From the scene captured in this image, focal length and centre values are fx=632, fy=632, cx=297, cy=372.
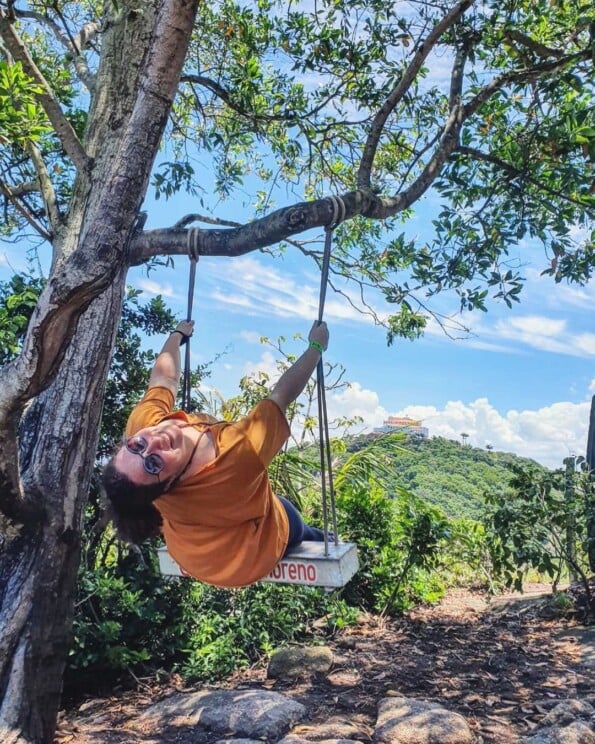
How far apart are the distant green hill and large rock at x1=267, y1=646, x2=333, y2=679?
4817 millimetres

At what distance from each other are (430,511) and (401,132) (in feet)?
11.8

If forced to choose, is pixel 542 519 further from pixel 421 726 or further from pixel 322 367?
pixel 322 367

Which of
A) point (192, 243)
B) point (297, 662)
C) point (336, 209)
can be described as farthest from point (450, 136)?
point (297, 662)

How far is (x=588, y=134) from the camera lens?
12.2ft

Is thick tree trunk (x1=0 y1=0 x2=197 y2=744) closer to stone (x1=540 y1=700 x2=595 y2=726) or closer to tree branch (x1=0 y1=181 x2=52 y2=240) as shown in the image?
tree branch (x1=0 y1=181 x2=52 y2=240)

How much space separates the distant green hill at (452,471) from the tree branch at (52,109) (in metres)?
6.80

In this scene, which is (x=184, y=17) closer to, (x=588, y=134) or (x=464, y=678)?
(x=588, y=134)

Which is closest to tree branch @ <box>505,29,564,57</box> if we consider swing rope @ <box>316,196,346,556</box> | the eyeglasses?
swing rope @ <box>316,196,346,556</box>

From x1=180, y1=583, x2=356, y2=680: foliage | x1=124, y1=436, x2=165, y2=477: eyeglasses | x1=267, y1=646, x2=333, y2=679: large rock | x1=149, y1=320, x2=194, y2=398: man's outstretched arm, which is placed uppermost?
x1=149, y1=320, x2=194, y2=398: man's outstretched arm

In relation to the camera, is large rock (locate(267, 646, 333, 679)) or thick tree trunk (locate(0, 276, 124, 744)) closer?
thick tree trunk (locate(0, 276, 124, 744))

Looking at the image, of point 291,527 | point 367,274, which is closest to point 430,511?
point 367,274

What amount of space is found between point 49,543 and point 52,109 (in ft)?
7.42

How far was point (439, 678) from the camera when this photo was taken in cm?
422

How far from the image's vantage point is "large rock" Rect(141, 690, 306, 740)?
136 inches
